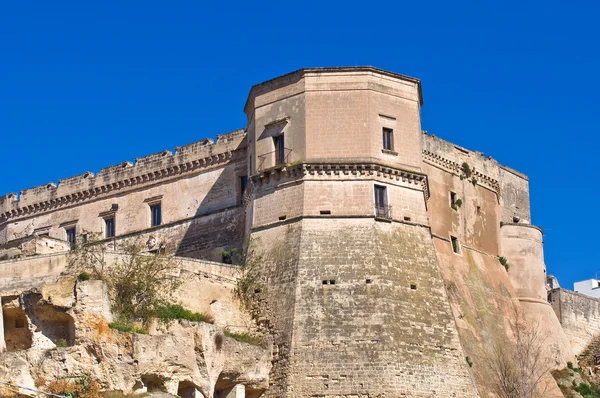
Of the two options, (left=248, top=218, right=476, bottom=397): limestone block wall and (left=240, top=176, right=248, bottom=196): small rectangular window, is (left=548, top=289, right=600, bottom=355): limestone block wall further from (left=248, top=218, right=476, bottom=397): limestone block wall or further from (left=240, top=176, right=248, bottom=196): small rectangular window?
(left=240, top=176, right=248, bottom=196): small rectangular window

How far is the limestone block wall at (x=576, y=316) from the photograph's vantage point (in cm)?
5522

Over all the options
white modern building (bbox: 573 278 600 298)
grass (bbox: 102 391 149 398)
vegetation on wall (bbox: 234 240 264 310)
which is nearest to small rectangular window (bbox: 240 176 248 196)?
vegetation on wall (bbox: 234 240 264 310)

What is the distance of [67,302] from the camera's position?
3759cm

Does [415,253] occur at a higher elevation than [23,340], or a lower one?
higher

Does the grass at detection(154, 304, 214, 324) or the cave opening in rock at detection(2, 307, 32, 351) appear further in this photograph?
the grass at detection(154, 304, 214, 324)

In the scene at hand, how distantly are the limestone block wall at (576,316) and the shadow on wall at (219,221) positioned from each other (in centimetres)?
1597

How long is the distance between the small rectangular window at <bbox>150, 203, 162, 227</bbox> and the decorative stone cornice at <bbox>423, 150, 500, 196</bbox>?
1109 centimetres

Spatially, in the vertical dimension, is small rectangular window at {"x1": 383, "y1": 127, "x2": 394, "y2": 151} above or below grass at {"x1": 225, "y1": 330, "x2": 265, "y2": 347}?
above

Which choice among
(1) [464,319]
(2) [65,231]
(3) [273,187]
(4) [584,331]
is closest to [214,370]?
(3) [273,187]

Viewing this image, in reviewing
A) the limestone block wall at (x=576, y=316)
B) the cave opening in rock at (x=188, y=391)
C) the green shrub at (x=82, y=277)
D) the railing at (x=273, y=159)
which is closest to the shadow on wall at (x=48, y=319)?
the green shrub at (x=82, y=277)

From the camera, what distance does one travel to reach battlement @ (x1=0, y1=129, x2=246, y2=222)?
50.2 metres

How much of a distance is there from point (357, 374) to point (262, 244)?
671 centimetres

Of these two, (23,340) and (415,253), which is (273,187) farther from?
(23,340)

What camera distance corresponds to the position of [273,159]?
44625mm
